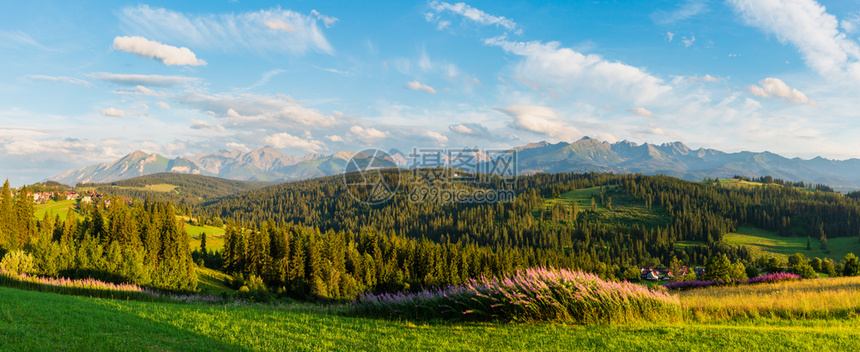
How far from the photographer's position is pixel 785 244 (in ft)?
570

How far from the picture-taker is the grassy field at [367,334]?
7.40 m

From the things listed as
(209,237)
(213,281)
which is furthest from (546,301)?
(209,237)

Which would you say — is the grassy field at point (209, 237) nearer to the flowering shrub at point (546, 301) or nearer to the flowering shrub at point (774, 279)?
the flowering shrub at point (546, 301)

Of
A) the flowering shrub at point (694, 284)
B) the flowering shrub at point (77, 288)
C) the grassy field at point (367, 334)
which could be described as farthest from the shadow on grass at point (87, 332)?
the flowering shrub at point (694, 284)

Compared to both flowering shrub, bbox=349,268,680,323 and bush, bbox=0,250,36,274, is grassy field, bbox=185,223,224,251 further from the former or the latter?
flowering shrub, bbox=349,268,680,323

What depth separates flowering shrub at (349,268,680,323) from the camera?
33.9ft

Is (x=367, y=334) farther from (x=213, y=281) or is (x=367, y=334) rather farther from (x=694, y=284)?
(x=213, y=281)

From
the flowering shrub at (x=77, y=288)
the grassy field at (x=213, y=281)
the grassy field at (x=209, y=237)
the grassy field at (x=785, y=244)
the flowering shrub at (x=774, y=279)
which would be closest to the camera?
the flowering shrub at (x=77, y=288)

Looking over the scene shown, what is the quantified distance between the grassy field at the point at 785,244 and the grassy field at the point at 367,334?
193m

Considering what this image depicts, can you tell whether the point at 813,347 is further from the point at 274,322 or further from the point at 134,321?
the point at 134,321

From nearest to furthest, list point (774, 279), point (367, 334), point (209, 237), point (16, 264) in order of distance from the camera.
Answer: point (367, 334) < point (16, 264) < point (774, 279) < point (209, 237)

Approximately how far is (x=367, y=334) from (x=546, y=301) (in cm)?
499

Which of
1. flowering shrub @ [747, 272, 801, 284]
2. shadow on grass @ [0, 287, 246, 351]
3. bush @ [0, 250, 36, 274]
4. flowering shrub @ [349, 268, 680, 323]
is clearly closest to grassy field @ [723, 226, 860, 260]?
flowering shrub @ [747, 272, 801, 284]

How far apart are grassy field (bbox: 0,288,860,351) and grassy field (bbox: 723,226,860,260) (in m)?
193
